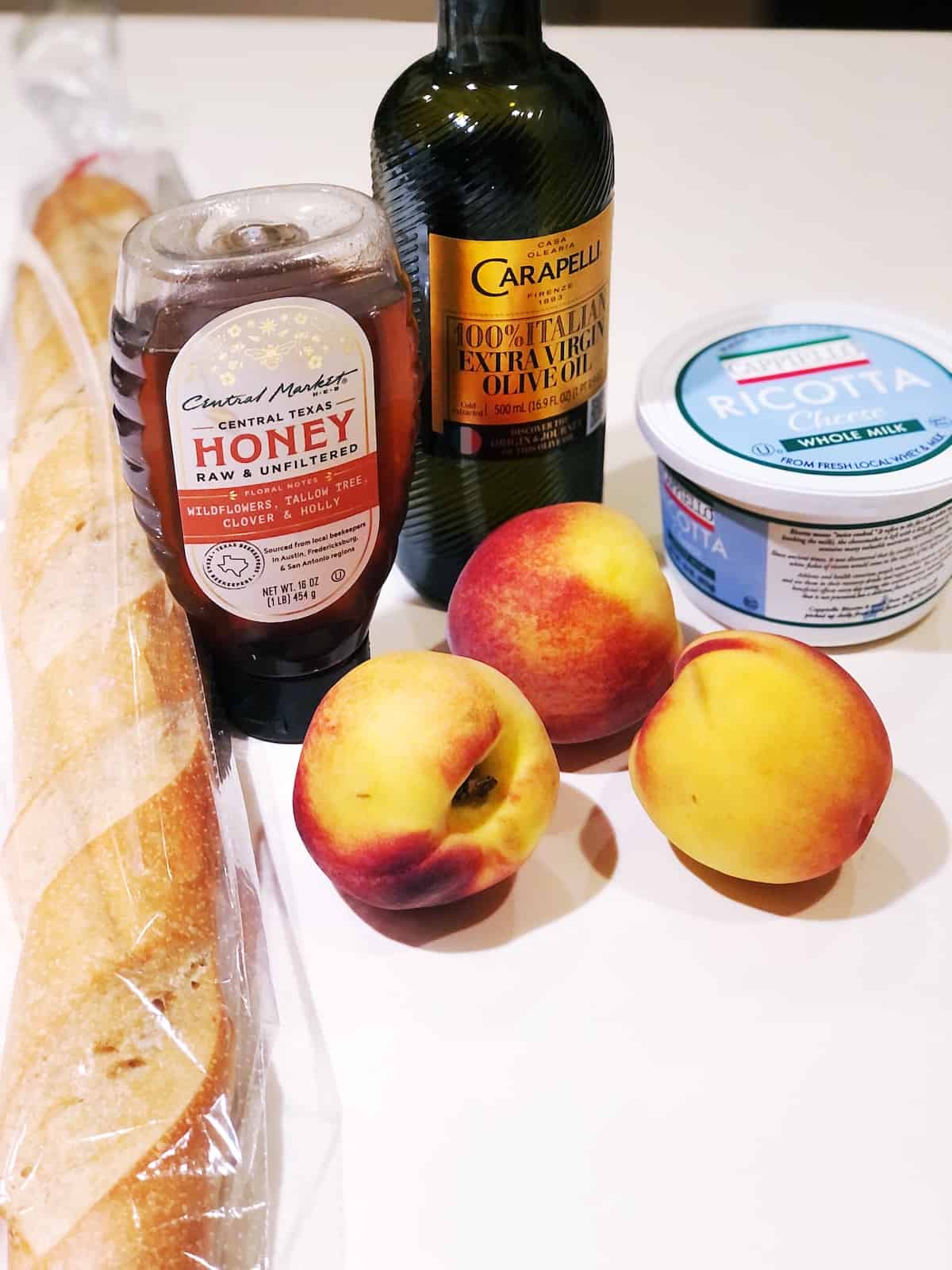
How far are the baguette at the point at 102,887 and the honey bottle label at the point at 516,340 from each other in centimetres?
20

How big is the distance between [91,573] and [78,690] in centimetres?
9

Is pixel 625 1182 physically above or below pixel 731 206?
below

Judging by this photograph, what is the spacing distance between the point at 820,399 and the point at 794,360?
0.17 feet

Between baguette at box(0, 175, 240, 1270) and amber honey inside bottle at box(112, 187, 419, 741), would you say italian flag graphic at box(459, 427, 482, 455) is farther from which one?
baguette at box(0, 175, 240, 1270)

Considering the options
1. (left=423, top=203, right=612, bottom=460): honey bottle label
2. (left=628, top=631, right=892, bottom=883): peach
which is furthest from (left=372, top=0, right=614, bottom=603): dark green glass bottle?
(left=628, top=631, right=892, bottom=883): peach

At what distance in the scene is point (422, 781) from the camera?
597 mm

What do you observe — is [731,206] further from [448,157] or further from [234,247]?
[234,247]

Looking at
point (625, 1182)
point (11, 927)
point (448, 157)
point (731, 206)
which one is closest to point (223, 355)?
point (448, 157)

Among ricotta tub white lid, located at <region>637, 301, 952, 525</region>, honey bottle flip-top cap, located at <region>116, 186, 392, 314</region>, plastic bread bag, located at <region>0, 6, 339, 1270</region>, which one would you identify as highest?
honey bottle flip-top cap, located at <region>116, 186, 392, 314</region>

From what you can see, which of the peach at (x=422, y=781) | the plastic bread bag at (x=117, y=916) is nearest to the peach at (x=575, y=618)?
the peach at (x=422, y=781)

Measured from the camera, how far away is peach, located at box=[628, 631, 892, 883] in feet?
2.00

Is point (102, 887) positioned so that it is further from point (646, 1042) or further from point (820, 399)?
point (820, 399)

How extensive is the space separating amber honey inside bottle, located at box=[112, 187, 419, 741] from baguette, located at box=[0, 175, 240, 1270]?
0.06 m

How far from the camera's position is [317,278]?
638 millimetres
